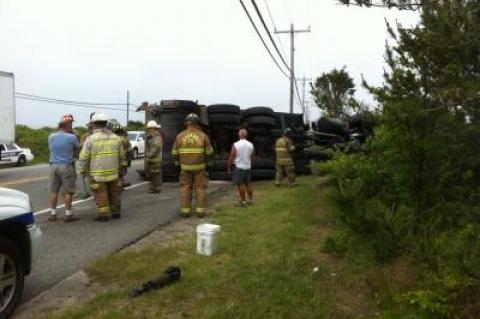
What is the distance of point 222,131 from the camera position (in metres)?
16.8

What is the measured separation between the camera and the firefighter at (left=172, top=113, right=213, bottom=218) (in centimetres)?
1018

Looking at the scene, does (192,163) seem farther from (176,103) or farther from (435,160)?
(176,103)

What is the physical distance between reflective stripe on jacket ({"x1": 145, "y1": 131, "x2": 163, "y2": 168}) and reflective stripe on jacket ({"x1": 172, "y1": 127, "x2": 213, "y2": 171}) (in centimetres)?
368

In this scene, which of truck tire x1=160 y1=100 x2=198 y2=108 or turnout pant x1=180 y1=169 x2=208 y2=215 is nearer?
turnout pant x1=180 y1=169 x2=208 y2=215

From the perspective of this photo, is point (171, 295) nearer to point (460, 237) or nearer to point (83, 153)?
point (460, 237)

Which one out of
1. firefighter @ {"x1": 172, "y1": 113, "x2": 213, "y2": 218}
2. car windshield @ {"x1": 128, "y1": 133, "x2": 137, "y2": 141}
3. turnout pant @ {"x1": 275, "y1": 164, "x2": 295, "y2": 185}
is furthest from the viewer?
car windshield @ {"x1": 128, "y1": 133, "x2": 137, "y2": 141}

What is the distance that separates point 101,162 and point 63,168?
695 mm

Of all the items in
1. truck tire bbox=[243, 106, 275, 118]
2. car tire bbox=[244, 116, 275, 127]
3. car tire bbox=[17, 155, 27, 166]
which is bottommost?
car tire bbox=[17, 155, 27, 166]

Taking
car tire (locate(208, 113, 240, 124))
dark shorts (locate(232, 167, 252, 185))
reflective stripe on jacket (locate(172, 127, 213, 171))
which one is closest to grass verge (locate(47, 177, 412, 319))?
reflective stripe on jacket (locate(172, 127, 213, 171))

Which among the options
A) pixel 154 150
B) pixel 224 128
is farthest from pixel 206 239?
pixel 224 128

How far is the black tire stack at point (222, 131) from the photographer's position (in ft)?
54.1

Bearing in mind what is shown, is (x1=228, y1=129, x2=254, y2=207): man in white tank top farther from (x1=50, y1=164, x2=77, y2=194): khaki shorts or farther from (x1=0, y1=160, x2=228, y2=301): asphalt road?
(x1=50, y1=164, x2=77, y2=194): khaki shorts

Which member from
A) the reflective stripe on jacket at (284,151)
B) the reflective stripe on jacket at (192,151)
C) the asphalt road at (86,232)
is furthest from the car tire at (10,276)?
the reflective stripe on jacket at (284,151)

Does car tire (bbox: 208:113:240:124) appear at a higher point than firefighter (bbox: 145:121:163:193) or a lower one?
higher
